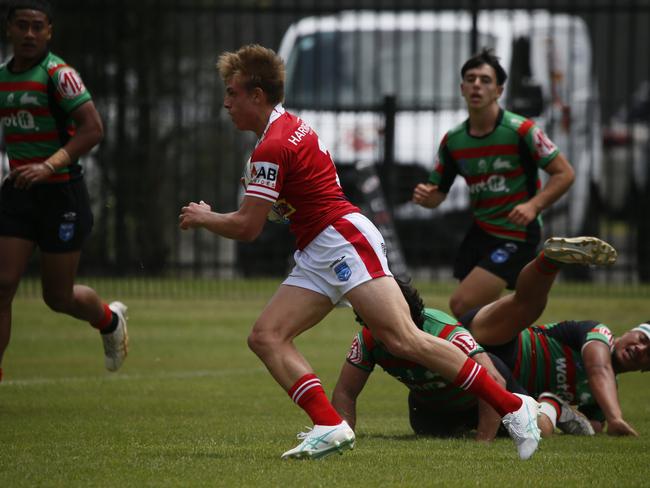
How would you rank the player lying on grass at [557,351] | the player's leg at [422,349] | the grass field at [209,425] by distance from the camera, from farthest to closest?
1. the player lying on grass at [557,351]
2. the player's leg at [422,349]
3. the grass field at [209,425]

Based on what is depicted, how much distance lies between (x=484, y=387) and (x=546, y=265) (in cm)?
174

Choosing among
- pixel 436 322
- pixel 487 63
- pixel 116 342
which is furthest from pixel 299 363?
pixel 487 63

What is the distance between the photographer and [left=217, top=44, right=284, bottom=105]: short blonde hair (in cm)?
647

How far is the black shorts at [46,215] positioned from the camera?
321 inches

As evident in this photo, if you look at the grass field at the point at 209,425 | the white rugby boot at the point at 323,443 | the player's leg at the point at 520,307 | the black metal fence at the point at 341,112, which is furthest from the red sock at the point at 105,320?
the black metal fence at the point at 341,112

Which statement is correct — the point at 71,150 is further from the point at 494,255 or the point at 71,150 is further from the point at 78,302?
the point at 494,255

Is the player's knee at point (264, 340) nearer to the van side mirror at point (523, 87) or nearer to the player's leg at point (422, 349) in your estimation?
the player's leg at point (422, 349)

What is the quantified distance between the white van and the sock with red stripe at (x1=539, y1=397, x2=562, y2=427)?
865cm

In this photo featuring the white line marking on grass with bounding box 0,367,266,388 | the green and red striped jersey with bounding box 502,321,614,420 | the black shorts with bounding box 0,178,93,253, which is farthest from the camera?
the white line marking on grass with bounding box 0,367,266,388

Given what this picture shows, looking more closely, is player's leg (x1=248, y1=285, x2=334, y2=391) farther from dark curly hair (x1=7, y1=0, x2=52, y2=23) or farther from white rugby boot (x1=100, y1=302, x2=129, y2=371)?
white rugby boot (x1=100, y1=302, x2=129, y2=371)

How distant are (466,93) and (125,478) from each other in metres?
4.71

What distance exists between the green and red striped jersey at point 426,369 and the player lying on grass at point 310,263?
0.65 metres

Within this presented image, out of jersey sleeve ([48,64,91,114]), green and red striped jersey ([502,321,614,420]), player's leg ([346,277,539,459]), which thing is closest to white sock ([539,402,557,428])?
green and red striped jersey ([502,321,614,420])

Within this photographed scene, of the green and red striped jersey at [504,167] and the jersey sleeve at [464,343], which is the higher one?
the green and red striped jersey at [504,167]
